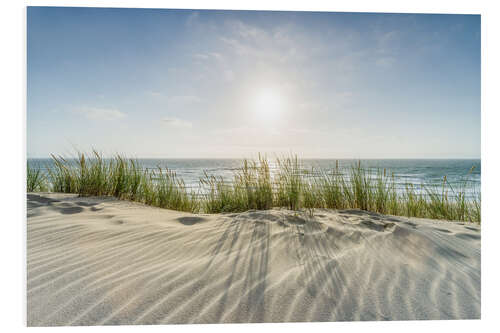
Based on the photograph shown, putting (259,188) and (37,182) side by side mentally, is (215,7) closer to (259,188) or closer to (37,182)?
(259,188)

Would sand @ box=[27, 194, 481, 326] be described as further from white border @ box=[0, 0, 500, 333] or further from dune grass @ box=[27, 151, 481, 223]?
dune grass @ box=[27, 151, 481, 223]

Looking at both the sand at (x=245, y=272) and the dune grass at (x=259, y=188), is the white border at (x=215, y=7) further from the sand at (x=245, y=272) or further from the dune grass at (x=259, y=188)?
the dune grass at (x=259, y=188)

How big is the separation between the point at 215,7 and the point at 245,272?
199 centimetres

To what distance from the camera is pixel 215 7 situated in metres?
1.95

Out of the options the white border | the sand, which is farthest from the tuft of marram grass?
the white border

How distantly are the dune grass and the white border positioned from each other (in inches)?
45.7

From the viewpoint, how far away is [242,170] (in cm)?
339

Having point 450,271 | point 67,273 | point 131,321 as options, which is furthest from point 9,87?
point 450,271

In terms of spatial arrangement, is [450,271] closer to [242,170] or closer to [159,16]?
[242,170]

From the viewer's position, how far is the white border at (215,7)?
1249 mm

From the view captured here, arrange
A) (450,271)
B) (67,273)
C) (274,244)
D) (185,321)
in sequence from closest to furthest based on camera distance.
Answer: (185,321) < (67,273) < (450,271) < (274,244)

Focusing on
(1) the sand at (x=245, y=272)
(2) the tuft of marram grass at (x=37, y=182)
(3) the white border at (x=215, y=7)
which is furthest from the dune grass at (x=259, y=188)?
(3) the white border at (x=215, y=7)

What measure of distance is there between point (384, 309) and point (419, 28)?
2267 millimetres
